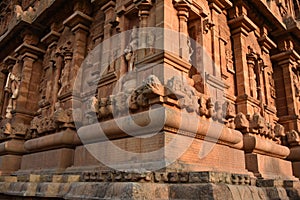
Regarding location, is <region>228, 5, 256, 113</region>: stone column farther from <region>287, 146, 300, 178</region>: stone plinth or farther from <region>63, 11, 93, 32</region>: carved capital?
<region>63, 11, 93, 32</region>: carved capital

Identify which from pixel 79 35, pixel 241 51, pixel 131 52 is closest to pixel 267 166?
pixel 241 51

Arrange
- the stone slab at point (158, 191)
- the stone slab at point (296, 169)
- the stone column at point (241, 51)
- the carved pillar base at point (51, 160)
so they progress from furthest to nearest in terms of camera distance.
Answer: the stone slab at point (296, 169), the stone column at point (241, 51), the carved pillar base at point (51, 160), the stone slab at point (158, 191)

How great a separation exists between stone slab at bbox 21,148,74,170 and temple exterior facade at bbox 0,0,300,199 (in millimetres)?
31

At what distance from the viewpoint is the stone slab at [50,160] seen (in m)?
7.77

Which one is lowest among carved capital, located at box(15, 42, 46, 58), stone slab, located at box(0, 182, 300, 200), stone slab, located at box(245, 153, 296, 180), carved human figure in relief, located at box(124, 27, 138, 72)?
stone slab, located at box(0, 182, 300, 200)

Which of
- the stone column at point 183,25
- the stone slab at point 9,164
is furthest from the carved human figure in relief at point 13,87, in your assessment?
the stone column at point 183,25

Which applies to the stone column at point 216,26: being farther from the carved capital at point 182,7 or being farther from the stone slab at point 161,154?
the stone slab at point 161,154

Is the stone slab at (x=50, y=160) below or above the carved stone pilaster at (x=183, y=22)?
below

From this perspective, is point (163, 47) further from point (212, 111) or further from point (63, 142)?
point (63, 142)

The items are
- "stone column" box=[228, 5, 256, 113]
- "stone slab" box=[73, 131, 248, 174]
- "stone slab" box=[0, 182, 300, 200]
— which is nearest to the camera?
"stone slab" box=[0, 182, 300, 200]

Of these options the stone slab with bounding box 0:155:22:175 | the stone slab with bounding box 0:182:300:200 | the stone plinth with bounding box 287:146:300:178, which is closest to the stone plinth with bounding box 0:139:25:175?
the stone slab with bounding box 0:155:22:175

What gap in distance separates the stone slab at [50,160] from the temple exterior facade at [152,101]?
0.03m

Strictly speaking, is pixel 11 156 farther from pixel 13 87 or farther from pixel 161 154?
pixel 161 154

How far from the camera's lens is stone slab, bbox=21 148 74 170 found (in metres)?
7.77
